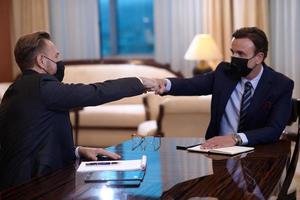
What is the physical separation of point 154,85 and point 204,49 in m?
3.22

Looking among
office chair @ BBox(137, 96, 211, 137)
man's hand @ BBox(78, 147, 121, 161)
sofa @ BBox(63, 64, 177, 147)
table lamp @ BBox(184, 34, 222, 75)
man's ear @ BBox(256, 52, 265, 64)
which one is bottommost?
sofa @ BBox(63, 64, 177, 147)

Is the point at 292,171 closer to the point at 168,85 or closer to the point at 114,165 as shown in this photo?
the point at 114,165

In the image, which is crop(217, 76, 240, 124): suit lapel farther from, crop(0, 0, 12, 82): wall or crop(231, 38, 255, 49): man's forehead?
crop(0, 0, 12, 82): wall

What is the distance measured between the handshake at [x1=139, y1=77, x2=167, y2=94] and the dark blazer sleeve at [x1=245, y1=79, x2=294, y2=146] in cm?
50

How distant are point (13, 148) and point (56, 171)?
0.69 ft

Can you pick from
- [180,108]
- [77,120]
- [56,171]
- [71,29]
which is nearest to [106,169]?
[56,171]

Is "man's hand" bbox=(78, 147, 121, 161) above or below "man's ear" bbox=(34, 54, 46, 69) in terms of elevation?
below

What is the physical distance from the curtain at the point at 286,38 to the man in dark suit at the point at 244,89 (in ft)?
10.7

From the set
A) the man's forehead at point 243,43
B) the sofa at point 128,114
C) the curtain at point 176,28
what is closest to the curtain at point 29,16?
the sofa at point 128,114

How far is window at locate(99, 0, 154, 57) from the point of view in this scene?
22.5ft

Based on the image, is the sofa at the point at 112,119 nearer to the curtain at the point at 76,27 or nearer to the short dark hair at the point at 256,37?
the curtain at the point at 76,27

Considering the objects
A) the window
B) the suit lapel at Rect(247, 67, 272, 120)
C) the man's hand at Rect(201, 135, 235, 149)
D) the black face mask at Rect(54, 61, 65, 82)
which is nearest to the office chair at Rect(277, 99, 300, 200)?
the suit lapel at Rect(247, 67, 272, 120)

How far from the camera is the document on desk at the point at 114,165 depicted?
1.81 meters

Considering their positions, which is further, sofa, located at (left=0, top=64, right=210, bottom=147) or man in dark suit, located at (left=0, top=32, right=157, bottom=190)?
sofa, located at (left=0, top=64, right=210, bottom=147)
